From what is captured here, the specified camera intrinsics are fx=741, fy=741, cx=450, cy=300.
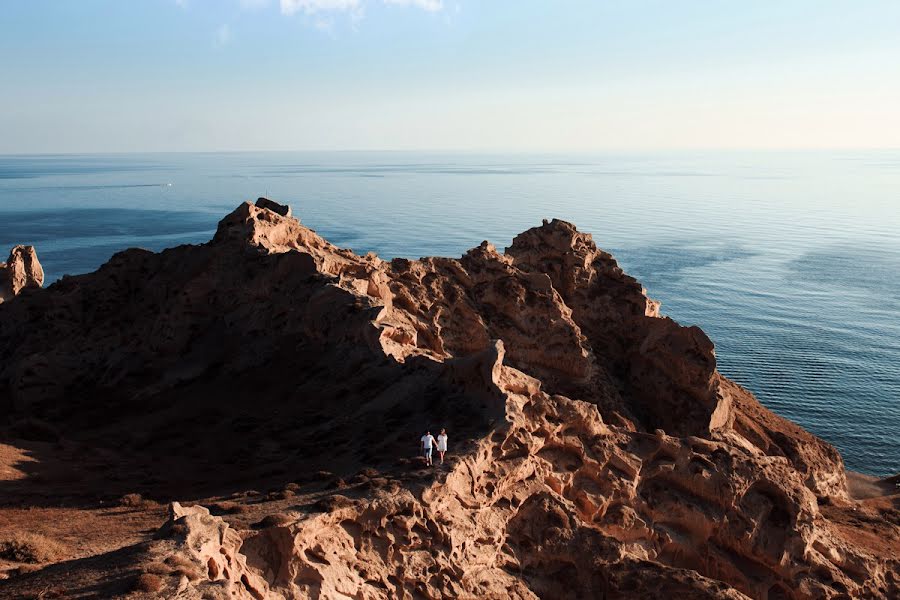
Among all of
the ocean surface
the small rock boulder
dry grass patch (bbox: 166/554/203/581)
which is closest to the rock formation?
the small rock boulder

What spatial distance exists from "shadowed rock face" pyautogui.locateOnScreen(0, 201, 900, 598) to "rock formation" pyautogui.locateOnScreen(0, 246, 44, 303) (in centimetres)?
781

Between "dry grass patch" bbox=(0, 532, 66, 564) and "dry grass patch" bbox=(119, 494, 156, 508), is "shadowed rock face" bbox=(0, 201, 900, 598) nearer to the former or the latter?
"dry grass patch" bbox=(119, 494, 156, 508)

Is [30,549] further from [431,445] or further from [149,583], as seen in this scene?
[431,445]

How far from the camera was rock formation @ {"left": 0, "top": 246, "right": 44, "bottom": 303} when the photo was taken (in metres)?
55.8

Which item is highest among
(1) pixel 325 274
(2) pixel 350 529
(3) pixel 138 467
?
(1) pixel 325 274

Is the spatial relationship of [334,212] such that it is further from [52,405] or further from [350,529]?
[350,529]

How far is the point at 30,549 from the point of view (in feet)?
57.3

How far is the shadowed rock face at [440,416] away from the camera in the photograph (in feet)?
63.1

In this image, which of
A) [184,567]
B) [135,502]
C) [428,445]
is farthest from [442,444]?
[135,502]

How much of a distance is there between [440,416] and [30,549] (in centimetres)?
1236

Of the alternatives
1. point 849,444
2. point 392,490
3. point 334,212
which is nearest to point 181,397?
point 392,490

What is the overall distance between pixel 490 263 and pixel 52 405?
2569cm

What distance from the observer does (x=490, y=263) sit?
1809 inches

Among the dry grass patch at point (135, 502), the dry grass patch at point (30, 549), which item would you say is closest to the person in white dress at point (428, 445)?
the dry grass patch at point (135, 502)
